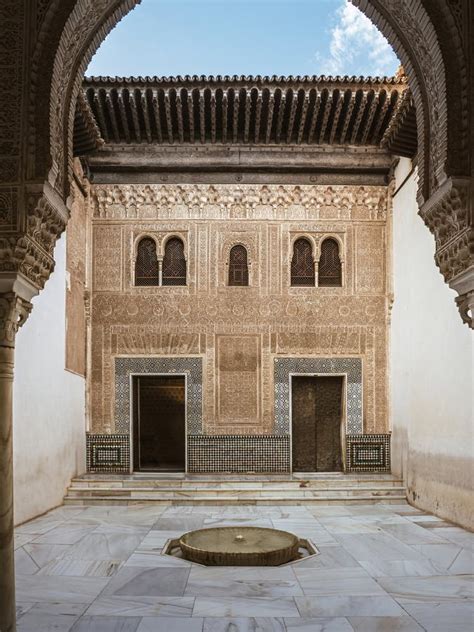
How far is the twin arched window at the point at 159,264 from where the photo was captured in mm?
9688

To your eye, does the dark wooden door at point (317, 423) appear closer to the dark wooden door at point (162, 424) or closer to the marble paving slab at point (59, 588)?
the dark wooden door at point (162, 424)

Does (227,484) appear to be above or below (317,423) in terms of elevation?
below

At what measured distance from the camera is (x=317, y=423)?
31.8 ft

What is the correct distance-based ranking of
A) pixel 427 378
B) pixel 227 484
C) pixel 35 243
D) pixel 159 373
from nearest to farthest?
pixel 35 243 < pixel 427 378 < pixel 227 484 < pixel 159 373

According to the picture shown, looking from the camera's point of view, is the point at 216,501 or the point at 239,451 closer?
the point at 216,501

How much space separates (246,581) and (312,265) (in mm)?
5721

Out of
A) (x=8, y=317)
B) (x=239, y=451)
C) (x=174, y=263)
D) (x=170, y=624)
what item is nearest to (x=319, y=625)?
(x=170, y=624)

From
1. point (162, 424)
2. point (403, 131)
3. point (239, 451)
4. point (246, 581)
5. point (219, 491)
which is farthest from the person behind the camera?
point (162, 424)

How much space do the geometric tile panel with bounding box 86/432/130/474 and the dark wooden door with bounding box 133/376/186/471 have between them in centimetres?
96

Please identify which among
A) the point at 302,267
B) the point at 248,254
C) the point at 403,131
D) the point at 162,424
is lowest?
the point at 162,424

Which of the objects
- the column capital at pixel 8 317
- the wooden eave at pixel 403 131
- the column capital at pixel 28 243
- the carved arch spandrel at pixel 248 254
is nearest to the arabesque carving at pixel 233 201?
the carved arch spandrel at pixel 248 254

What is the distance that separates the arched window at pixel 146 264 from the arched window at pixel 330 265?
231 centimetres

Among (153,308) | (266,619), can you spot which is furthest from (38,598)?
(153,308)

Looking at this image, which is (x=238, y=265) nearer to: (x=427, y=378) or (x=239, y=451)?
(x=239, y=451)
